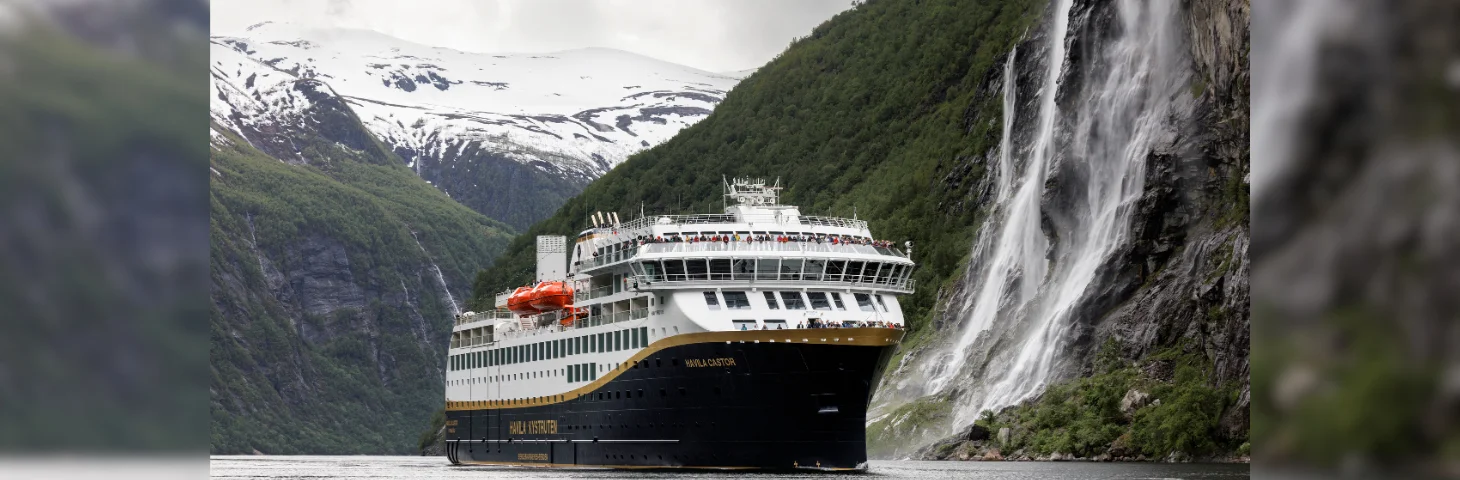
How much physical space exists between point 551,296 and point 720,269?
1638 centimetres

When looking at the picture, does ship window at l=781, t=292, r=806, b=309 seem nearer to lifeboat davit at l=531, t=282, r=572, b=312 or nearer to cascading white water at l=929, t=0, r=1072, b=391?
lifeboat davit at l=531, t=282, r=572, b=312

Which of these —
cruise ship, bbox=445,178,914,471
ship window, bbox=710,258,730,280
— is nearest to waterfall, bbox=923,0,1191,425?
cruise ship, bbox=445,178,914,471

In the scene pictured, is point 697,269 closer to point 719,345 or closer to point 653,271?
point 653,271

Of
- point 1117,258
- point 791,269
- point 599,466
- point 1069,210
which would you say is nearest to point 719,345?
point 791,269

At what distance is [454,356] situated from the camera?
351ft

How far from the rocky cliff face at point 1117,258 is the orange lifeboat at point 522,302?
134 ft

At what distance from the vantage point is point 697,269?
75250 mm

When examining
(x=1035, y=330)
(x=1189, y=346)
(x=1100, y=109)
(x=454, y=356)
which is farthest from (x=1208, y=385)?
(x=454, y=356)

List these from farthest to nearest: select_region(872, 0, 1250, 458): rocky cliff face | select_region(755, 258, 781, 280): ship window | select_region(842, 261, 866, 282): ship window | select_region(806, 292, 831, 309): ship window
Answer: select_region(872, 0, 1250, 458): rocky cliff face
select_region(842, 261, 866, 282): ship window
select_region(806, 292, 831, 309): ship window
select_region(755, 258, 781, 280): ship window

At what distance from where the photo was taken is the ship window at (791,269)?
249ft

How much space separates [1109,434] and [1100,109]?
31.5 m

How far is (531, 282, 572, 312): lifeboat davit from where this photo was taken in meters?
88.5

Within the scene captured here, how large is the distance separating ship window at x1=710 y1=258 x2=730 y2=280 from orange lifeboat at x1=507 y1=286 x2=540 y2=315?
61.2 ft
